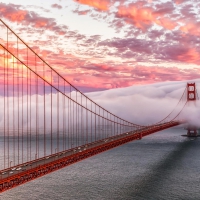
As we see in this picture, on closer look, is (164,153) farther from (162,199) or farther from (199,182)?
(162,199)

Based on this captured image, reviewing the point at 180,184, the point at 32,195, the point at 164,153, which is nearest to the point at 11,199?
the point at 32,195

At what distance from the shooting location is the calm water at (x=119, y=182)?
35531 millimetres

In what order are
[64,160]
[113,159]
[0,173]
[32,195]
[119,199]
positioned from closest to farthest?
1. [0,173]
2. [64,160]
3. [119,199]
4. [32,195]
5. [113,159]

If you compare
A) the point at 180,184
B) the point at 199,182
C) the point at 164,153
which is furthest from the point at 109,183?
the point at 164,153

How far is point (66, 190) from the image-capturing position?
125 ft

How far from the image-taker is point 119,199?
110 feet

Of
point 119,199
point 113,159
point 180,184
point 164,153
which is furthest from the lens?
point 164,153

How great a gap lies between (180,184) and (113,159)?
73.2 ft

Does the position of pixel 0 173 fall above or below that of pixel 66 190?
above

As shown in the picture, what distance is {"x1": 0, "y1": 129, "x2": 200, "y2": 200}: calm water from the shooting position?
35.5 m

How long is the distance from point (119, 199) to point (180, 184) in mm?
10627

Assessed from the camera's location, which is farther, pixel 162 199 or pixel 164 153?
pixel 164 153

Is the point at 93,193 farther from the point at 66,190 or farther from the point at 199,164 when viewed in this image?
the point at 199,164

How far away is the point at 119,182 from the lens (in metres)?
41.7
